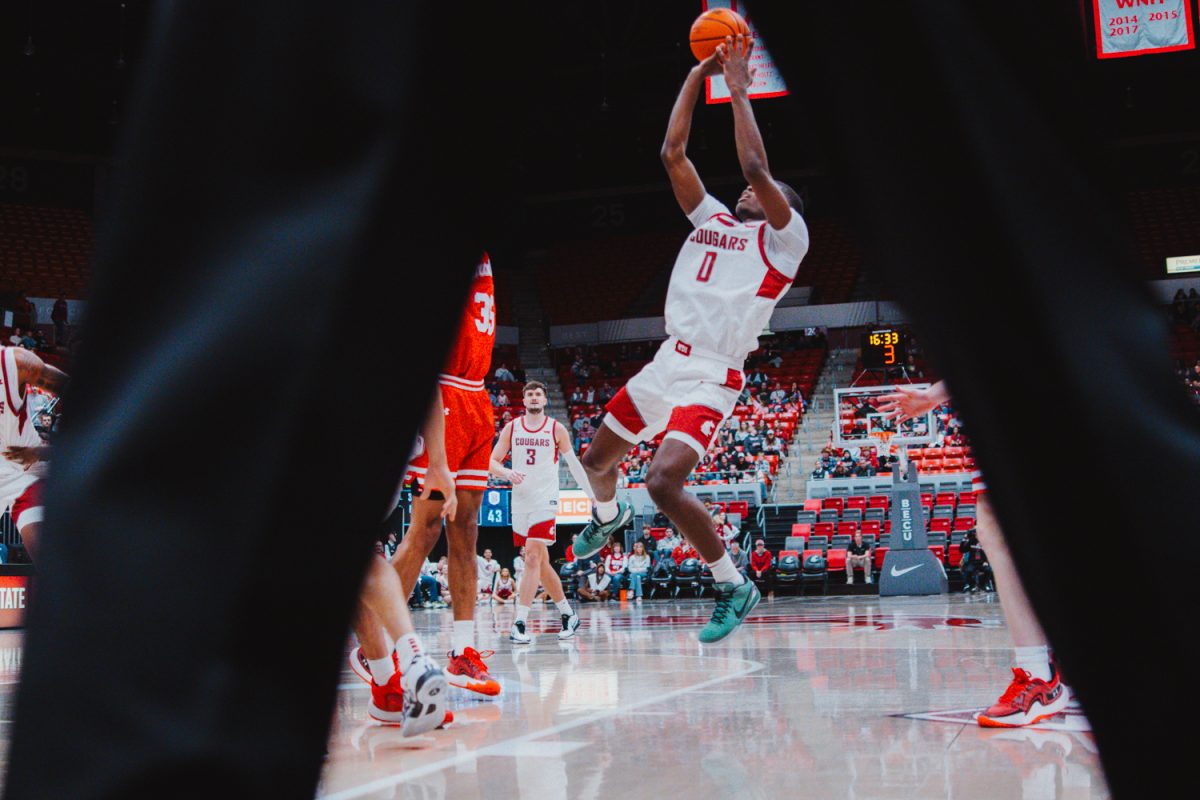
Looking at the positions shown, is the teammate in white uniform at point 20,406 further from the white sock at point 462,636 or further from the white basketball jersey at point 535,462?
the white basketball jersey at point 535,462

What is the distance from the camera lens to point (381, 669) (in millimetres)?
4145

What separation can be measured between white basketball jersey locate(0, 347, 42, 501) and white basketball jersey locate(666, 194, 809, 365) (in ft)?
11.3

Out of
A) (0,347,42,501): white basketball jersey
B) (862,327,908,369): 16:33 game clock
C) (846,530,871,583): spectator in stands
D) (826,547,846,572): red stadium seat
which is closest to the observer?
(0,347,42,501): white basketball jersey

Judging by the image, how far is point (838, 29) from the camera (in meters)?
0.75

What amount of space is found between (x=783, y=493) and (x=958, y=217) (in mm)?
25073

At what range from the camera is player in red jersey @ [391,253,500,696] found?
536 cm

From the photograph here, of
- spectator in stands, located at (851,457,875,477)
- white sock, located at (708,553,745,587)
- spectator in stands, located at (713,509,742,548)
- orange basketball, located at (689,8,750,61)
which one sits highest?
orange basketball, located at (689,8,750,61)

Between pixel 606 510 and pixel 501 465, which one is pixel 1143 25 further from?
pixel 606 510

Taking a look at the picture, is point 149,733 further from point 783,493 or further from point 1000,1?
point 783,493

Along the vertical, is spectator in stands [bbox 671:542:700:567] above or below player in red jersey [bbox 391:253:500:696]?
below

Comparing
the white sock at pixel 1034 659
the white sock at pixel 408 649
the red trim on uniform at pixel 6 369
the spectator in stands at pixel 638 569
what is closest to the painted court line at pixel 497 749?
the white sock at pixel 408 649

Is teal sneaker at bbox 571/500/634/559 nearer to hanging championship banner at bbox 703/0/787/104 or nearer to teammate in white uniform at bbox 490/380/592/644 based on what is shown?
teammate in white uniform at bbox 490/380/592/644

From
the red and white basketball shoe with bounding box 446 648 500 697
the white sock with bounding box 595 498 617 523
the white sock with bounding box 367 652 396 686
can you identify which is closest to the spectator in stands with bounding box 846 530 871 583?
the white sock with bounding box 595 498 617 523

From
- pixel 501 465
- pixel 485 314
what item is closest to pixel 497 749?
pixel 485 314
